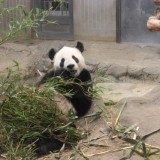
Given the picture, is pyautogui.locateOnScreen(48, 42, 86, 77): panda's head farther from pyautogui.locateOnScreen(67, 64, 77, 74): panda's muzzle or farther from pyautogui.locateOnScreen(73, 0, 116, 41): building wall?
pyautogui.locateOnScreen(73, 0, 116, 41): building wall

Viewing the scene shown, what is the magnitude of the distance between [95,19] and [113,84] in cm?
244

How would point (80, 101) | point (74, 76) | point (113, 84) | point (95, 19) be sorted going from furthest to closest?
point (95, 19)
point (113, 84)
point (74, 76)
point (80, 101)

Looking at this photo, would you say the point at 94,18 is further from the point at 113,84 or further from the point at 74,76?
the point at 74,76

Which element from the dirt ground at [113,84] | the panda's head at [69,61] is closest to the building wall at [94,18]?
the dirt ground at [113,84]

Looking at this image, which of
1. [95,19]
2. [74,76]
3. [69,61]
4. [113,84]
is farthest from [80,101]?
[95,19]

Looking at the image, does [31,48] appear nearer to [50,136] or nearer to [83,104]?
[83,104]

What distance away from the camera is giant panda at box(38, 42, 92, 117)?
16.8 ft

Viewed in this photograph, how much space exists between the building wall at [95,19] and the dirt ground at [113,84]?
0.22 meters

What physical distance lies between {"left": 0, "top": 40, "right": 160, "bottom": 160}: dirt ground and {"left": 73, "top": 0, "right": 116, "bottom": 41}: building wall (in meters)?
0.22

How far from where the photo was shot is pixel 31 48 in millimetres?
8336

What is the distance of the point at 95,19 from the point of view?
9156mm

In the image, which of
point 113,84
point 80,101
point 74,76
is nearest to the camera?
point 80,101

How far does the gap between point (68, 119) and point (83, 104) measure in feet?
1.85

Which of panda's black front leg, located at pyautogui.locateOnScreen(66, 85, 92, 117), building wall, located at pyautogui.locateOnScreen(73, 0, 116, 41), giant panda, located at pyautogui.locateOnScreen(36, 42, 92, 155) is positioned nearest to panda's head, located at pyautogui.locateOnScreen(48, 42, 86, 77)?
giant panda, located at pyautogui.locateOnScreen(36, 42, 92, 155)
